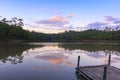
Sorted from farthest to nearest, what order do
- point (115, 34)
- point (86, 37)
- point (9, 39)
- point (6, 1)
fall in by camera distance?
point (86, 37), point (115, 34), point (9, 39), point (6, 1)

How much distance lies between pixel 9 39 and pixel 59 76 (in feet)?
177

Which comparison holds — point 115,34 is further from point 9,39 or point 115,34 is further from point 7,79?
point 7,79

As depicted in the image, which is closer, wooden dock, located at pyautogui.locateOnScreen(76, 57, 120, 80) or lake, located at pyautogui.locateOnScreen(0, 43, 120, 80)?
wooden dock, located at pyautogui.locateOnScreen(76, 57, 120, 80)

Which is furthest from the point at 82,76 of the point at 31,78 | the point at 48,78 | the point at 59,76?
the point at 31,78

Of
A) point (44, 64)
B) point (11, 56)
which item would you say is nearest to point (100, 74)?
point (44, 64)

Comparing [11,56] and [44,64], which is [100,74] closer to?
[44,64]

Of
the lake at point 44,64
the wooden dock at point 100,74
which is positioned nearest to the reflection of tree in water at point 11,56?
the lake at point 44,64

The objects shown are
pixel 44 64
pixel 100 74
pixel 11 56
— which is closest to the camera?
pixel 100 74

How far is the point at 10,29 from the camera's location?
6203cm

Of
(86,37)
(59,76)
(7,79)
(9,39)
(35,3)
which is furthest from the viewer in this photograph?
(86,37)

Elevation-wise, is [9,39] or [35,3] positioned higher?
[35,3]

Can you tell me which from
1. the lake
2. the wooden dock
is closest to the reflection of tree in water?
the lake

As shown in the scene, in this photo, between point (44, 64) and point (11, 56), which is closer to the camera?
point (44, 64)

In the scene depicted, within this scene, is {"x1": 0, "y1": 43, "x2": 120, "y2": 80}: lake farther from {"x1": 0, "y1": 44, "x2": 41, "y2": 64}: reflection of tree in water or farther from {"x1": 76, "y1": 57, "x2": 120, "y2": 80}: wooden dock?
{"x1": 76, "y1": 57, "x2": 120, "y2": 80}: wooden dock
